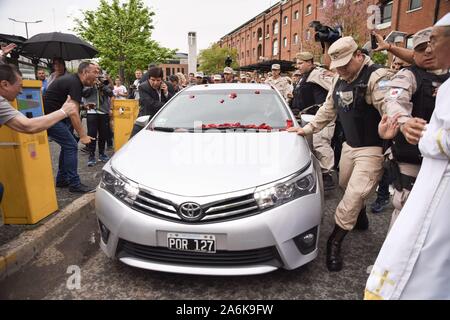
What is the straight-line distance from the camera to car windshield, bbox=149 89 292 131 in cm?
322

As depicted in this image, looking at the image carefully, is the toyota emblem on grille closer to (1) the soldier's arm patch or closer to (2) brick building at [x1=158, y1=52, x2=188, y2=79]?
(1) the soldier's arm patch

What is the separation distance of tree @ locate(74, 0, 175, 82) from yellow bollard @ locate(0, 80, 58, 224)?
25058mm

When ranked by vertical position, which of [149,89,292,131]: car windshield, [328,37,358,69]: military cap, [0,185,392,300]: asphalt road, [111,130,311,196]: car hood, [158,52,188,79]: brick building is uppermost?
[158,52,188,79]: brick building

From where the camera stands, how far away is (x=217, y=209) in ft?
6.86

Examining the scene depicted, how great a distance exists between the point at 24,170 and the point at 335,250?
2957 mm

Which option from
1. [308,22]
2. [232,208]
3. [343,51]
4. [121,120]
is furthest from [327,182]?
[308,22]

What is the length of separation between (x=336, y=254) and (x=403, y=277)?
1.22 m

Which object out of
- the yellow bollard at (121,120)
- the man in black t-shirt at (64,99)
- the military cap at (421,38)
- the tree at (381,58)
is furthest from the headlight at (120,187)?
the tree at (381,58)

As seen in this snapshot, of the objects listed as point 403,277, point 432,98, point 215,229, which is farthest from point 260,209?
point 432,98

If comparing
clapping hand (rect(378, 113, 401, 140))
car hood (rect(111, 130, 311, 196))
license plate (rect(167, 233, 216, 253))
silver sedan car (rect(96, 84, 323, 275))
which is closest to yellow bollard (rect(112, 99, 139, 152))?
car hood (rect(111, 130, 311, 196))

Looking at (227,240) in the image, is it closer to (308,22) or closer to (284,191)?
(284,191)

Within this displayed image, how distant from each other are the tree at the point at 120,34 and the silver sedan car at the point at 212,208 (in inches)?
1039

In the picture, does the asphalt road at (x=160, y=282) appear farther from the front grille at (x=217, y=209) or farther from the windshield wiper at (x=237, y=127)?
the windshield wiper at (x=237, y=127)

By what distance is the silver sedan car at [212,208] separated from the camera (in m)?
2.08
